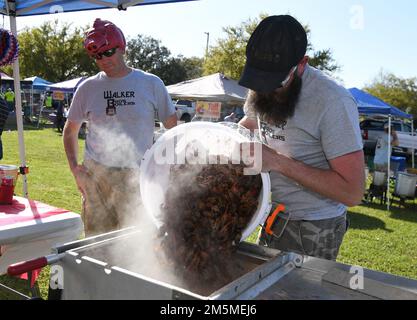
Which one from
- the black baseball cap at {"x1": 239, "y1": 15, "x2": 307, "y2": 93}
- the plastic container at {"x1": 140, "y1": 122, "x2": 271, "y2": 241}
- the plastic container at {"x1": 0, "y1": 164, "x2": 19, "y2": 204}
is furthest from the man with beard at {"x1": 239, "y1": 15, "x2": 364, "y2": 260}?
the plastic container at {"x1": 0, "y1": 164, "x2": 19, "y2": 204}

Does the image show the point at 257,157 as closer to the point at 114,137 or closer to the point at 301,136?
the point at 301,136

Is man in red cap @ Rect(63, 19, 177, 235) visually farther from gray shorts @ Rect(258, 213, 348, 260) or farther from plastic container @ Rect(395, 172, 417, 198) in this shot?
plastic container @ Rect(395, 172, 417, 198)

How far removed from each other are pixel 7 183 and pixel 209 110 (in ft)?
29.4

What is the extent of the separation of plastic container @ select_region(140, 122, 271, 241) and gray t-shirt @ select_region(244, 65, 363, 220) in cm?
26

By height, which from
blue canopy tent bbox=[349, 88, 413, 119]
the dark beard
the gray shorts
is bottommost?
the gray shorts

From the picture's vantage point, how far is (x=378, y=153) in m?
9.29

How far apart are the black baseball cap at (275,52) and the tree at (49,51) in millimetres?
34891

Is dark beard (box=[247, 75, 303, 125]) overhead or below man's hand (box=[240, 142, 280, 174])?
overhead

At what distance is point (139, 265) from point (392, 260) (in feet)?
15.8

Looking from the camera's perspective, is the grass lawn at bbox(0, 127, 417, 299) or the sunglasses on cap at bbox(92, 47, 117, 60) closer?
the sunglasses on cap at bbox(92, 47, 117, 60)

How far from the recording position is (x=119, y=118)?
9.91ft

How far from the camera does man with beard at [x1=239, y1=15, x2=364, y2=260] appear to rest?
159cm

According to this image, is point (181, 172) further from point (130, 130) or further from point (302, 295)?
point (130, 130)

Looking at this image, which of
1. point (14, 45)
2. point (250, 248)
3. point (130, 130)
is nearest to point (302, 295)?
point (250, 248)
